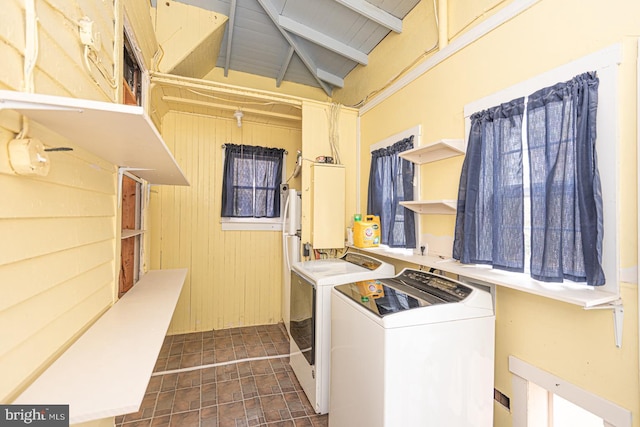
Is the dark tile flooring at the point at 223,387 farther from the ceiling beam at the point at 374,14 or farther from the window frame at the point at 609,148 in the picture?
the ceiling beam at the point at 374,14

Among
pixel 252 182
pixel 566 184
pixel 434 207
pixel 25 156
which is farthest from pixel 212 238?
pixel 566 184

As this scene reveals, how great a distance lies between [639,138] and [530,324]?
37.1 inches

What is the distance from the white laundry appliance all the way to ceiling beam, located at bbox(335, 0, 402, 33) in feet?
6.75

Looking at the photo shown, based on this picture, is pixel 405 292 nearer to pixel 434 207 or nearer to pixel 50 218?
pixel 434 207

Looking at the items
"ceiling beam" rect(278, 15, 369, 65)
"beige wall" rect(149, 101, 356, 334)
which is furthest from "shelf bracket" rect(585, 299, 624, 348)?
"ceiling beam" rect(278, 15, 369, 65)

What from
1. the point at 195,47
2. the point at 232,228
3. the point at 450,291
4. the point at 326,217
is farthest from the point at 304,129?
the point at 450,291

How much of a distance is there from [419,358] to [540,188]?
39.4 inches

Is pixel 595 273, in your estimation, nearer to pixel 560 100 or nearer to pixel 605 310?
pixel 605 310

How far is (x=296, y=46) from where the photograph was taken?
Answer: 9.57ft

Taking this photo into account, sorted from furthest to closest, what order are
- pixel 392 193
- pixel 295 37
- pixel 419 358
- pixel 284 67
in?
pixel 284 67, pixel 295 37, pixel 392 193, pixel 419 358

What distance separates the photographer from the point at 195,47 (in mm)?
2514

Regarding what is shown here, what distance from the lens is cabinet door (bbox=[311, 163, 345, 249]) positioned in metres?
2.73

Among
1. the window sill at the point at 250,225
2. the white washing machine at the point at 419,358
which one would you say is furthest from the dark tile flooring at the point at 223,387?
the window sill at the point at 250,225

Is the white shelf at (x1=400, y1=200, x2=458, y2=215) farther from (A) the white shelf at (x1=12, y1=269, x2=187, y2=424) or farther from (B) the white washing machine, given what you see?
(A) the white shelf at (x1=12, y1=269, x2=187, y2=424)
